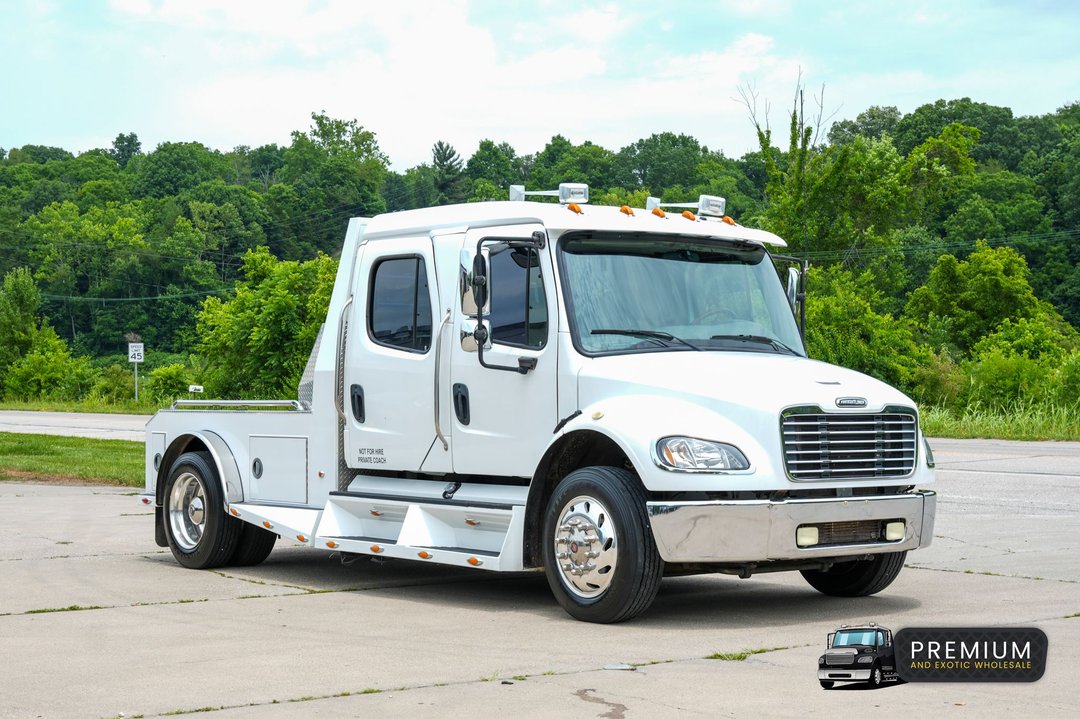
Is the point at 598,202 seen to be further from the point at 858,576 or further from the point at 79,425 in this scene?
the point at 858,576

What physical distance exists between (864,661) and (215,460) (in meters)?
6.39

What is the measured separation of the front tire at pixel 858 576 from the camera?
955 cm

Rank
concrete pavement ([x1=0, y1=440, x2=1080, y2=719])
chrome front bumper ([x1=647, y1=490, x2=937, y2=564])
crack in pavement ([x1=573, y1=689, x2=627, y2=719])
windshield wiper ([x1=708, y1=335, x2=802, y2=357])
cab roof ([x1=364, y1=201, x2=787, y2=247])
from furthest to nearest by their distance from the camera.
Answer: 1. windshield wiper ([x1=708, y1=335, x2=802, y2=357])
2. cab roof ([x1=364, y1=201, x2=787, y2=247])
3. chrome front bumper ([x1=647, y1=490, x2=937, y2=564])
4. concrete pavement ([x1=0, y1=440, x2=1080, y2=719])
5. crack in pavement ([x1=573, y1=689, x2=627, y2=719])

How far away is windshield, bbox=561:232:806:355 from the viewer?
30.5 feet

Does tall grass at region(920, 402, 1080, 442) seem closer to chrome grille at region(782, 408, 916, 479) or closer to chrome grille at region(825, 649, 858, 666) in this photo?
chrome grille at region(782, 408, 916, 479)

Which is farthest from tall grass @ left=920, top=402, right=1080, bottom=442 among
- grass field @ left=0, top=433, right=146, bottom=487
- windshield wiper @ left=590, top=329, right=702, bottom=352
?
windshield wiper @ left=590, top=329, right=702, bottom=352

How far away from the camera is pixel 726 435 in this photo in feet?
27.5

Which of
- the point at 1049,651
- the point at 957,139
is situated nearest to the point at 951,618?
the point at 1049,651

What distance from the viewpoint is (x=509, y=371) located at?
31.1ft

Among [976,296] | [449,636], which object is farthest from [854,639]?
[976,296]

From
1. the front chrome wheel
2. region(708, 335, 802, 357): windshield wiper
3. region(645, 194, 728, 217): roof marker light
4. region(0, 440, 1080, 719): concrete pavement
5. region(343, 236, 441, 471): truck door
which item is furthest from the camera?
the front chrome wheel

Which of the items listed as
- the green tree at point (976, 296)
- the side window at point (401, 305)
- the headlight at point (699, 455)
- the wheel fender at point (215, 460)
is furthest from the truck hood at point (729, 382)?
the green tree at point (976, 296)

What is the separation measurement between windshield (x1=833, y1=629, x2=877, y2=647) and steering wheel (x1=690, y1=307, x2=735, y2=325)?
298 cm

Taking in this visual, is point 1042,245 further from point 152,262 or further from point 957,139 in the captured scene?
point 152,262
